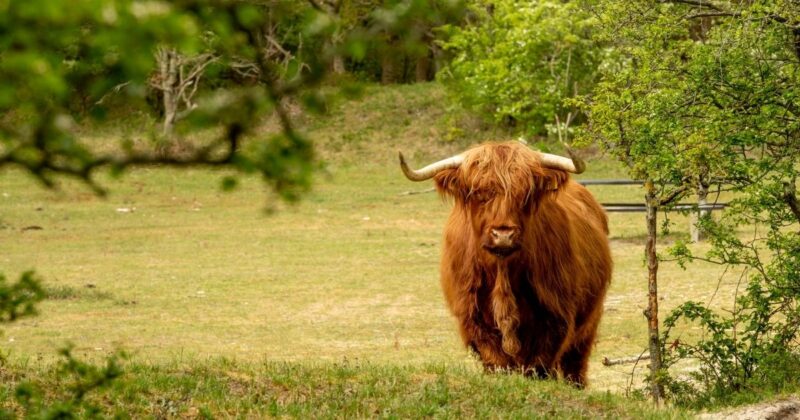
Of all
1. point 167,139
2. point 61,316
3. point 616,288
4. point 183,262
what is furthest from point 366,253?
point 167,139

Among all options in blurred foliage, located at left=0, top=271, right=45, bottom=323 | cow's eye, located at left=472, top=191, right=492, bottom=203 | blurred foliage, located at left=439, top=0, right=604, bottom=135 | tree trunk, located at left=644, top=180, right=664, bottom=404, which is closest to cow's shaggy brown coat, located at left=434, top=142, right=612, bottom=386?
cow's eye, located at left=472, top=191, right=492, bottom=203

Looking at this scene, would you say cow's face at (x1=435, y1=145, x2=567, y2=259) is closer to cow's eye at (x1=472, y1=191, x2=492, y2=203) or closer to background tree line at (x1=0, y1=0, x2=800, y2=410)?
cow's eye at (x1=472, y1=191, x2=492, y2=203)

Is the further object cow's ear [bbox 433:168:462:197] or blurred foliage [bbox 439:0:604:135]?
blurred foliage [bbox 439:0:604:135]

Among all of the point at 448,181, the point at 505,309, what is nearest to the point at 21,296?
the point at 505,309

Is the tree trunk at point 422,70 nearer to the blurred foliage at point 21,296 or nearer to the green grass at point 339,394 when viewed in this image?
the green grass at point 339,394

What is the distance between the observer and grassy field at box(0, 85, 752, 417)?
770cm

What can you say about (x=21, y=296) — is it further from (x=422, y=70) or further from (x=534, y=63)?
(x=422, y=70)

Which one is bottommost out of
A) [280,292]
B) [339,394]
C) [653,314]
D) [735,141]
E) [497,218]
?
[280,292]

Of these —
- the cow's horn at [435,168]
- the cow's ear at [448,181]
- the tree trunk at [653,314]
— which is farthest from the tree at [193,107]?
the tree trunk at [653,314]

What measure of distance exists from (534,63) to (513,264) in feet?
111

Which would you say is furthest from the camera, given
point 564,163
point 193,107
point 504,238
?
point 564,163

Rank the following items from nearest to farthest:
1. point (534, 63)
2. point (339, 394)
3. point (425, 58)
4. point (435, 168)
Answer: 1. point (339, 394)
2. point (435, 168)
3. point (425, 58)
4. point (534, 63)

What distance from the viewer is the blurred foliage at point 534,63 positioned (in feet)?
136

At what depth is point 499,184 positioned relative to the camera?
9039 millimetres
